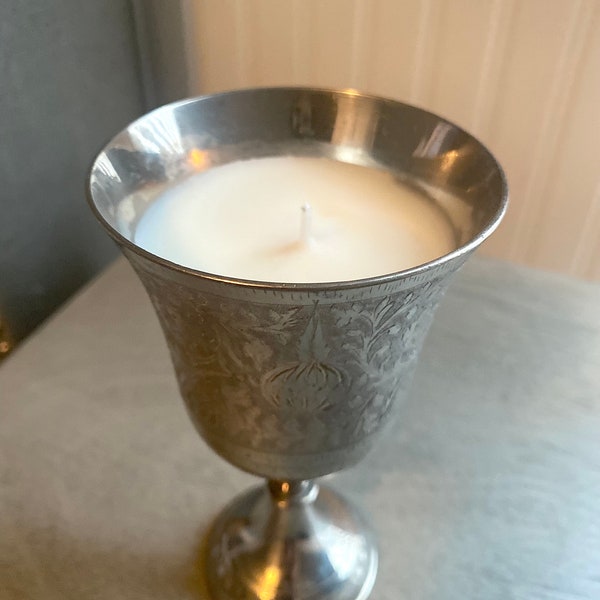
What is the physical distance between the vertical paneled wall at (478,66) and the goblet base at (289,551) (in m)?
0.56

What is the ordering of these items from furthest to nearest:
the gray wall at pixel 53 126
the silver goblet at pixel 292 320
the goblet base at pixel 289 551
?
the gray wall at pixel 53 126 < the goblet base at pixel 289 551 < the silver goblet at pixel 292 320

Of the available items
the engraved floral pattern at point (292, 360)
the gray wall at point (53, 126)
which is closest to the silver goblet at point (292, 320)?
the engraved floral pattern at point (292, 360)

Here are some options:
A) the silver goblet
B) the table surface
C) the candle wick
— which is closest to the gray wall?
the table surface

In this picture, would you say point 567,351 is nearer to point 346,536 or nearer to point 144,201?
point 346,536

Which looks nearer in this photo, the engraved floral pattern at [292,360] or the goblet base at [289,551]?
the engraved floral pattern at [292,360]

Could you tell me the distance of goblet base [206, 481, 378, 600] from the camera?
634mm

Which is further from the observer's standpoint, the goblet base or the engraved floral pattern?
the goblet base

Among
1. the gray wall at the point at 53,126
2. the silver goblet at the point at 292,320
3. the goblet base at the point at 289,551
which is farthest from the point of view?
the gray wall at the point at 53,126

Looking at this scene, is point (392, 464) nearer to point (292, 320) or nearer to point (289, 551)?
point (289, 551)

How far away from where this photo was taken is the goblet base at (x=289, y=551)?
2.08 feet

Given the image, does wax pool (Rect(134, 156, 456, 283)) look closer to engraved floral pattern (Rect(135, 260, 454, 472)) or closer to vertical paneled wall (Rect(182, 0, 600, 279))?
engraved floral pattern (Rect(135, 260, 454, 472))

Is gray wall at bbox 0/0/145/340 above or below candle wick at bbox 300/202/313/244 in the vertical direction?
below

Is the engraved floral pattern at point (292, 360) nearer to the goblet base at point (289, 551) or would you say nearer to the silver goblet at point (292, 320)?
the silver goblet at point (292, 320)

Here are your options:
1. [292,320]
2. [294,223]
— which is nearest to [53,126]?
[294,223]
